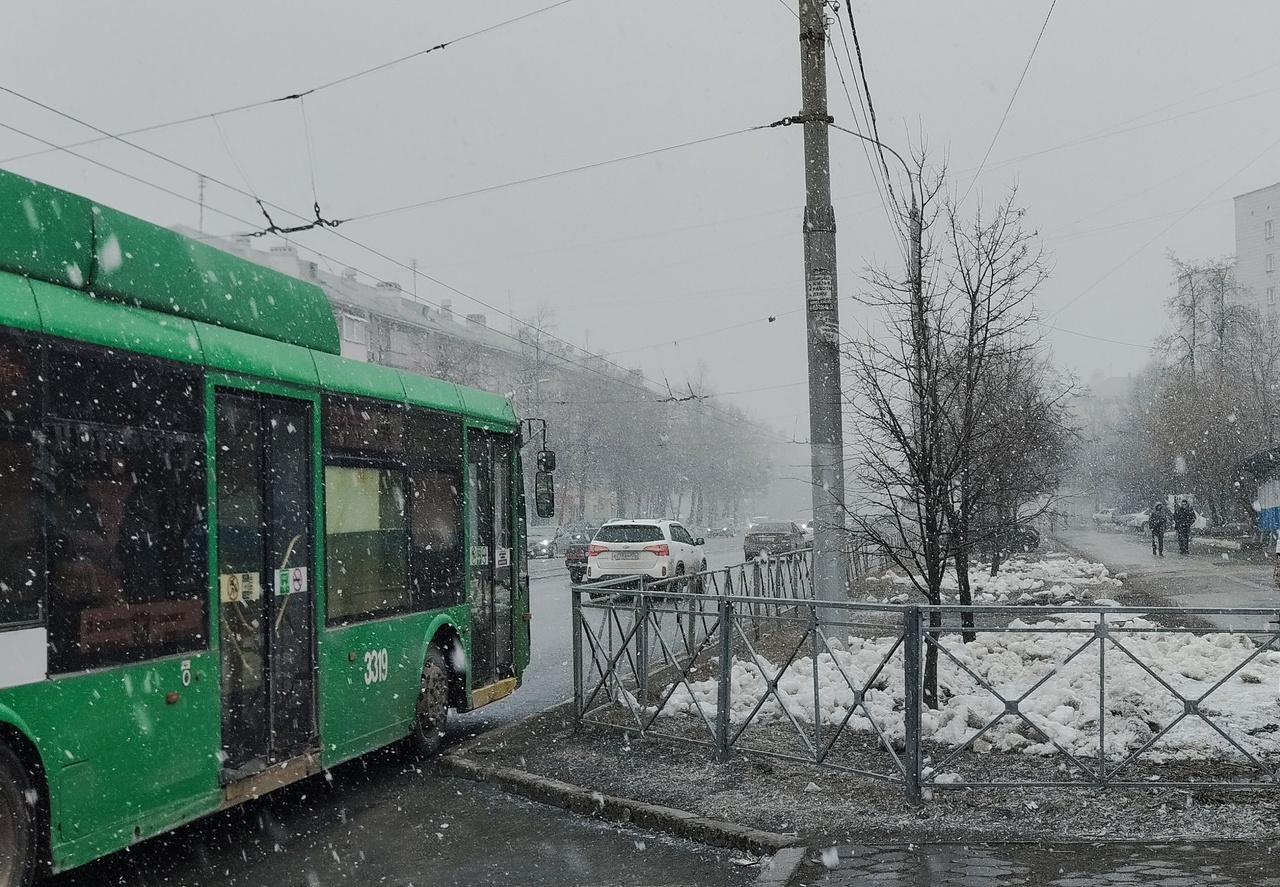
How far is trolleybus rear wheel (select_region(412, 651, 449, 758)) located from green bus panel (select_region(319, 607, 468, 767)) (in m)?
0.18

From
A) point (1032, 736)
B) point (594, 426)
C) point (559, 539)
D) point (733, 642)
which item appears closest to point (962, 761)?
point (1032, 736)

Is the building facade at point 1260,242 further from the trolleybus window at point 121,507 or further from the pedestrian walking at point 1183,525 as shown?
the trolleybus window at point 121,507

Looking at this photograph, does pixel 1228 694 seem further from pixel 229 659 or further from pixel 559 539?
pixel 559 539

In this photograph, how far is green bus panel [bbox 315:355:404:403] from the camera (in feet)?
26.3

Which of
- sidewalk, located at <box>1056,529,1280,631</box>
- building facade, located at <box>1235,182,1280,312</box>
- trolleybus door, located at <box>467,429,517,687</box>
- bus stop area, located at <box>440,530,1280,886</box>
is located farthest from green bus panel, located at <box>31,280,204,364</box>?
building facade, located at <box>1235,182,1280,312</box>

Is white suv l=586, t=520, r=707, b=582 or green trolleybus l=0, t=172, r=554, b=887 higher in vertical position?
green trolleybus l=0, t=172, r=554, b=887

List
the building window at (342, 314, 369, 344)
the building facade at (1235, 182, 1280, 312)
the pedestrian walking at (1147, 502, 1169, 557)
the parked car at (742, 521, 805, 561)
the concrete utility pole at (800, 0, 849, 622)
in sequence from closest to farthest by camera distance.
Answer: the concrete utility pole at (800, 0, 849, 622)
the pedestrian walking at (1147, 502, 1169, 557)
the parked car at (742, 521, 805, 561)
the building window at (342, 314, 369, 344)
the building facade at (1235, 182, 1280, 312)

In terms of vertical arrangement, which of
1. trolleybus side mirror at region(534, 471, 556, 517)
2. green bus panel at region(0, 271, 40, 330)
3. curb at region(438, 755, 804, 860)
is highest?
green bus panel at region(0, 271, 40, 330)

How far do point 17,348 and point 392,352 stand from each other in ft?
206

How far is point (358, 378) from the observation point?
8438 millimetres

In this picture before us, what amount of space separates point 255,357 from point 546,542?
148 ft

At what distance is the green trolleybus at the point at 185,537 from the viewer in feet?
17.3

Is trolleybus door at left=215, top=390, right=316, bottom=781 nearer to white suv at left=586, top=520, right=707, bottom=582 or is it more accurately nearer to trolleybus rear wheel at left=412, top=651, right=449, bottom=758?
trolleybus rear wheel at left=412, top=651, right=449, bottom=758

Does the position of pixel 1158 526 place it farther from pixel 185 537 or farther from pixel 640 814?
pixel 185 537
